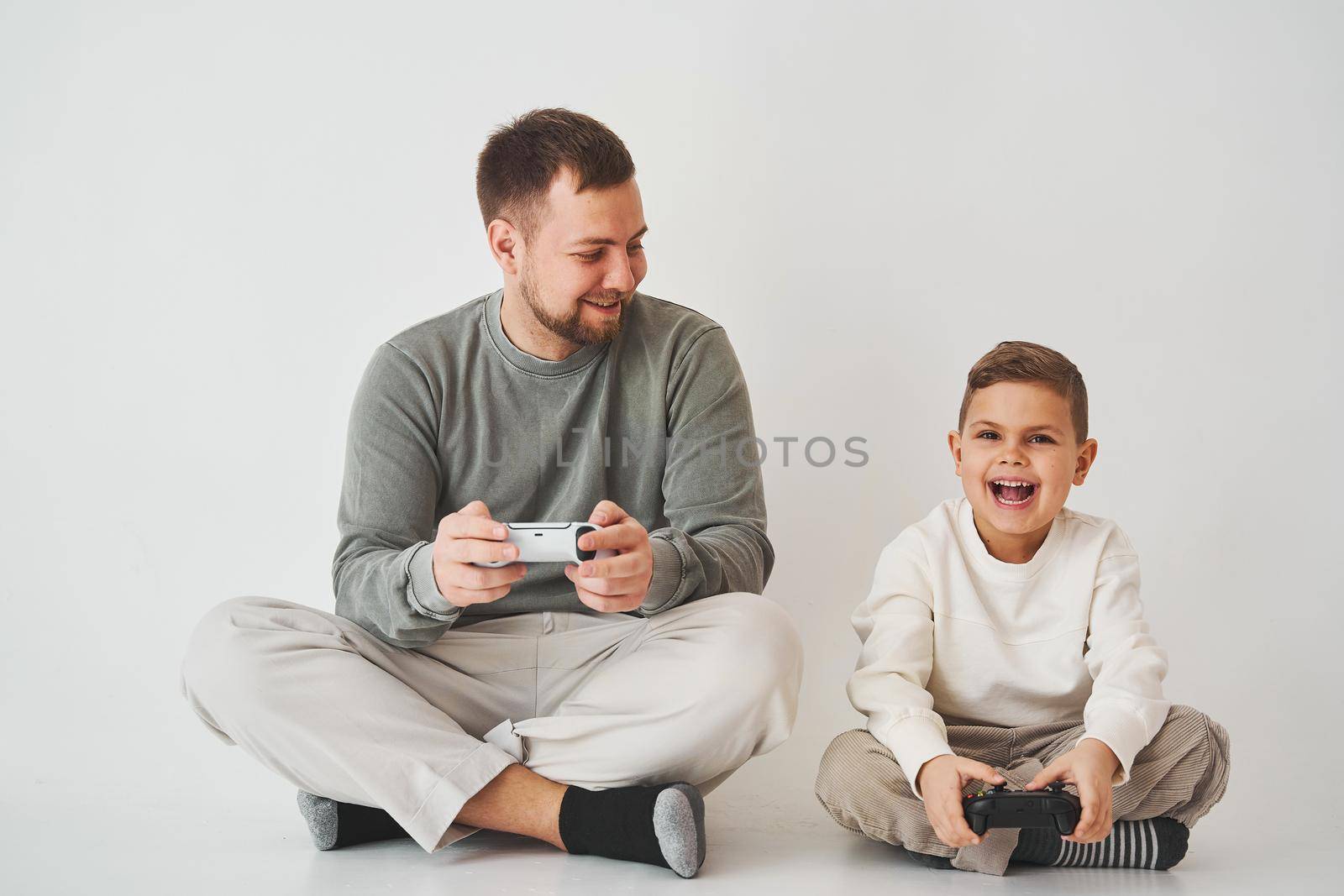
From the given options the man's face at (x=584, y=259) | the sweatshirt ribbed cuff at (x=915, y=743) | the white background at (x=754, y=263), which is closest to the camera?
the sweatshirt ribbed cuff at (x=915, y=743)

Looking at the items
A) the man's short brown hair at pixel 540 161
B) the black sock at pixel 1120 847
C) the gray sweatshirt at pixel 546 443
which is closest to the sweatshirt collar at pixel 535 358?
the gray sweatshirt at pixel 546 443

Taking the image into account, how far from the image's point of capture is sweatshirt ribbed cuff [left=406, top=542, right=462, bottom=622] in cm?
147

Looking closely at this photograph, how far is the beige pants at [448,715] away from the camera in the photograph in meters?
1.48

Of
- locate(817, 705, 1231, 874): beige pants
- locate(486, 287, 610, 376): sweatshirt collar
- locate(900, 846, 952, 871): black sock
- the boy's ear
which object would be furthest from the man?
the boy's ear

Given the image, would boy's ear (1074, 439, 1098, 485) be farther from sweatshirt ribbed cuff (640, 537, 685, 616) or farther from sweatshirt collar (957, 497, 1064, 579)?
sweatshirt ribbed cuff (640, 537, 685, 616)

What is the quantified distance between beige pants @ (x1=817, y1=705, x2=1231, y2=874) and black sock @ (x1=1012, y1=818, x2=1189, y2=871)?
1cm

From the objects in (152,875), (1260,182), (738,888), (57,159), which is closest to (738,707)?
(738,888)

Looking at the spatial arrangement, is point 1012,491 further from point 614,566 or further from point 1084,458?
point 614,566

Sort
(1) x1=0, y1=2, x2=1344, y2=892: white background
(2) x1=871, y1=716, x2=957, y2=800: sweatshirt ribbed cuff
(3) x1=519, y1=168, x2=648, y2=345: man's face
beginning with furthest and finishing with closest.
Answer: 1. (1) x1=0, y1=2, x2=1344, y2=892: white background
2. (3) x1=519, y1=168, x2=648, y2=345: man's face
3. (2) x1=871, y1=716, x2=957, y2=800: sweatshirt ribbed cuff

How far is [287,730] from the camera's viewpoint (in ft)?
4.86

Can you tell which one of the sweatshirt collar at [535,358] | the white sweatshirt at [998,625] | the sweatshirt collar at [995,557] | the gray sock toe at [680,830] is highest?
the sweatshirt collar at [535,358]

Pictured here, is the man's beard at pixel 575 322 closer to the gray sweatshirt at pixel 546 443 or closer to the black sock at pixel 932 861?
the gray sweatshirt at pixel 546 443

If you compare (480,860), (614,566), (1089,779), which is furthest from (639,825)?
(1089,779)

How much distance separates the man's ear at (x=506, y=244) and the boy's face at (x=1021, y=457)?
0.70m
